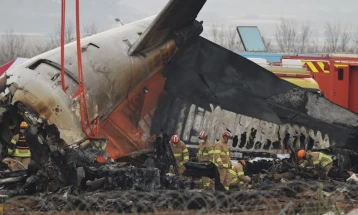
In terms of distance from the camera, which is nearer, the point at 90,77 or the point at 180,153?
the point at 90,77

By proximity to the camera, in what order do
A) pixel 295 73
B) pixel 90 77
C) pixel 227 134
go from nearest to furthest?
pixel 90 77, pixel 227 134, pixel 295 73

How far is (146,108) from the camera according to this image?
14531mm

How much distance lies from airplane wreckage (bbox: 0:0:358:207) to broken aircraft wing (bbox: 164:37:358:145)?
0.02 m

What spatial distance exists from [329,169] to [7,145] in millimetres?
6586

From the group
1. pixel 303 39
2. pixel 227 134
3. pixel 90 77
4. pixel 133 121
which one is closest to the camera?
pixel 90 77

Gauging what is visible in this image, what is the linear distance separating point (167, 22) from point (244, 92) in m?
2.42

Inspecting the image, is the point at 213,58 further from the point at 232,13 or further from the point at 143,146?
the point at 232,13

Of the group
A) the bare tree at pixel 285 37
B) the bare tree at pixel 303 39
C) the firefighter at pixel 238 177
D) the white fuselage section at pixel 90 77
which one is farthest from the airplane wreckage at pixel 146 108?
the bare tree at pixel 285 37

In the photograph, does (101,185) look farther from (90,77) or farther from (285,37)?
(285,37)

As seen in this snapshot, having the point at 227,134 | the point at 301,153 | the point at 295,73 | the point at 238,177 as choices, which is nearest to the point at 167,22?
the point at 227,134

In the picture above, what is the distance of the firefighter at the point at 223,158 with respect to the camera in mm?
13435

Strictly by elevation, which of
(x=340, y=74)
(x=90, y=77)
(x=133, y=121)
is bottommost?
(x=133, y=121)

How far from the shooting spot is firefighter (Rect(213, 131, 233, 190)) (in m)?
13.4

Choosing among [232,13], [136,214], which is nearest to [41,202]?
[136,214]
